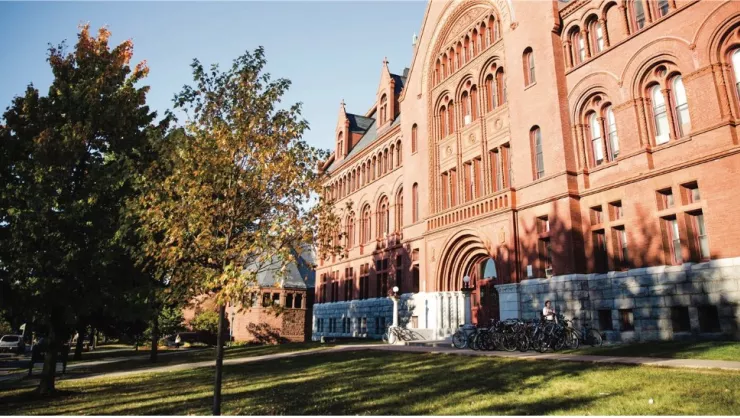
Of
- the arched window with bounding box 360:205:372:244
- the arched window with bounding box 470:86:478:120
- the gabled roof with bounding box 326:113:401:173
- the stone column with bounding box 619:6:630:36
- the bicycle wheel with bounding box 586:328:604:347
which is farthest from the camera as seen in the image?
the gabled roof with bounding box 326:113:401:173

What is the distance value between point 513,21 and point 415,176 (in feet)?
38.4

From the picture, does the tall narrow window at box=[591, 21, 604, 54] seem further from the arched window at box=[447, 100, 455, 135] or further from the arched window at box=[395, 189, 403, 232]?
the arched window at box=[395, 189, 403, 232]

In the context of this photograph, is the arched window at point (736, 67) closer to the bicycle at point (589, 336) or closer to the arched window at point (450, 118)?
the bicycle at point (589, 336)

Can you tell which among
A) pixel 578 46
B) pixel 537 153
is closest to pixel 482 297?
pixel 537 153

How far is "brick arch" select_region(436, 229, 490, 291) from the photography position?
25.4m

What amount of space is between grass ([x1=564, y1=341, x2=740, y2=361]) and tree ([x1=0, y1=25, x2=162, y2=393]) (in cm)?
1552

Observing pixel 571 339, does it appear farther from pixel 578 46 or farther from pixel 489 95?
pixel 489 95

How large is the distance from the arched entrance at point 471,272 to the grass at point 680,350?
9.25m

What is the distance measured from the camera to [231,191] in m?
8.98

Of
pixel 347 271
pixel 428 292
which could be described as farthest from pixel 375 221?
pixel 428 292

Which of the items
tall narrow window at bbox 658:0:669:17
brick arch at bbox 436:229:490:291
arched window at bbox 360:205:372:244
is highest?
tall narrow window at bbox 658:0:669:17

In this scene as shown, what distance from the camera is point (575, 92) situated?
21.1m

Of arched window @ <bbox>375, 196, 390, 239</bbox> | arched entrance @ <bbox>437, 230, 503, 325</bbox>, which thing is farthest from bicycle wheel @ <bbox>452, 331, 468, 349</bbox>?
arched window @ <bbox>375, 196, 390, 239</bbox>

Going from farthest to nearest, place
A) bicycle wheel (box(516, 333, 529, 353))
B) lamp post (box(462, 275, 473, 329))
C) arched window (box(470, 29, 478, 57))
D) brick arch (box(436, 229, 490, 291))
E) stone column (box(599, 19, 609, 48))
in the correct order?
arched window (box(470, 29, 478, 57)), lamp post (box(462, 275, 473, 329)), brick arch (box(436, 229, 490, 291)), stone column (box(599, 19, 609, 48)), bicycle wheel (box(516, 333, 529, 353))
